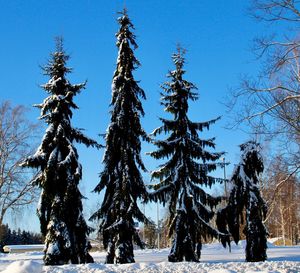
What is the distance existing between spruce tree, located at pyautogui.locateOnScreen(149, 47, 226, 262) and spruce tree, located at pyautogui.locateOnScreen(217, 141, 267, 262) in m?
1.44

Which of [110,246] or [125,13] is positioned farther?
[125,13]

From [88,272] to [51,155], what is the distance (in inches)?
353

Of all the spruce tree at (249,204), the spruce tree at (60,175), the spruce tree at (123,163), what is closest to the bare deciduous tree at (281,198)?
the spruce tree at (249,204)

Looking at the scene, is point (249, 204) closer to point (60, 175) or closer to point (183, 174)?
point (183, 174)

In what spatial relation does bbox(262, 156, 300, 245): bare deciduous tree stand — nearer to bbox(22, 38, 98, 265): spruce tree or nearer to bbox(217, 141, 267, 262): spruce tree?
bbox(217, 141, 267, 262): spruce tree

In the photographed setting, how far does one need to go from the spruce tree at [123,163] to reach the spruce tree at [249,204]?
4.68 metres

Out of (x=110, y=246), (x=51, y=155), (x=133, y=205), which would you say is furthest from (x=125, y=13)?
(x=110, y=246)

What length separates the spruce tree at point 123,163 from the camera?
21.3 m

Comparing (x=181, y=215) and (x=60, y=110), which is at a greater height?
(x=60, y=110)

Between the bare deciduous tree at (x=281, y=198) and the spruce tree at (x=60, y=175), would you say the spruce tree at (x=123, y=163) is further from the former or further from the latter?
the bare deciduous tree at (x=281, y=198)

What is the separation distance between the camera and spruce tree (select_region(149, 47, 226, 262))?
22.6m

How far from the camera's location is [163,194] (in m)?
23.6

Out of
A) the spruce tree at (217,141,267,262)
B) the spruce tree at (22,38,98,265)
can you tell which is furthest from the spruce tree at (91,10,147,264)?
the spruce tree at (217,141,267,262)

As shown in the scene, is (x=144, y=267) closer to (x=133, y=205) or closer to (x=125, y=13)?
(x=133, y=205)
